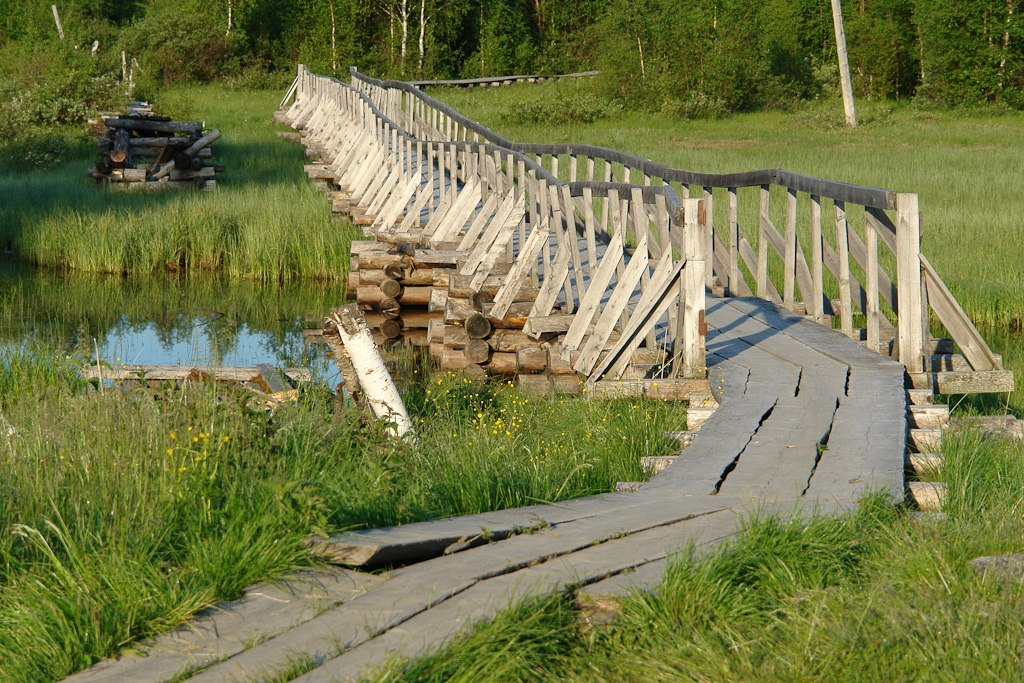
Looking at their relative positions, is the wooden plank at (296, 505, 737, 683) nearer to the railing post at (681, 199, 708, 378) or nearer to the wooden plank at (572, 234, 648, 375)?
the railing post at (681, 199, 708, 378)

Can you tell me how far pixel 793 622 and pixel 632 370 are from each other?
4.40 metres

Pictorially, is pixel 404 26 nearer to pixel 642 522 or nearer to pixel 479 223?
pixel 479 223

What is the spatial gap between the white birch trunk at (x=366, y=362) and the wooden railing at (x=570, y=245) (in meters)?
1.96

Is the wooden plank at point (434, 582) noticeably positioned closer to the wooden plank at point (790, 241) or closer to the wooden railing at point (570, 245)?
the wooden railing at point (570, 245)

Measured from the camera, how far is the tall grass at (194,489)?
3984 millimetres

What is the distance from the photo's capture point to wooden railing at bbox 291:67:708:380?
8086mm

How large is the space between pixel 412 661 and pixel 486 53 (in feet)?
176

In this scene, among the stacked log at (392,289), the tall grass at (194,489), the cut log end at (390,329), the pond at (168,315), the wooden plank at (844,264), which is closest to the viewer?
the tall grass at (194,489)

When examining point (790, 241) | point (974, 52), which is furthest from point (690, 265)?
point (974, 52)

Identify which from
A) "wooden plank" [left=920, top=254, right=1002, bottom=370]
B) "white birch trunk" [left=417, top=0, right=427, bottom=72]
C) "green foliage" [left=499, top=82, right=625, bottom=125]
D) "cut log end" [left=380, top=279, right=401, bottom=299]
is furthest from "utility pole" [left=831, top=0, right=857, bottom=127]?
"wooden plank" [left=920, top=254, right=1002, bottom=370]

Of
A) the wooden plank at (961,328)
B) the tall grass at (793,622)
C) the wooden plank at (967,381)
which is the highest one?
the wooden plank at (961,328)

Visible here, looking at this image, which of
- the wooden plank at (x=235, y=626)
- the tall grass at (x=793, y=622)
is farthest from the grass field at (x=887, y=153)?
the wooden plank at (x=235, y=626)

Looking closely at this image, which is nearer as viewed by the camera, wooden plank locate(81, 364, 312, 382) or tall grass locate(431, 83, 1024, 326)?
wooden plank locate(81, 364, 312, 382)

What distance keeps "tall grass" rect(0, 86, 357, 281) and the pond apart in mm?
343
